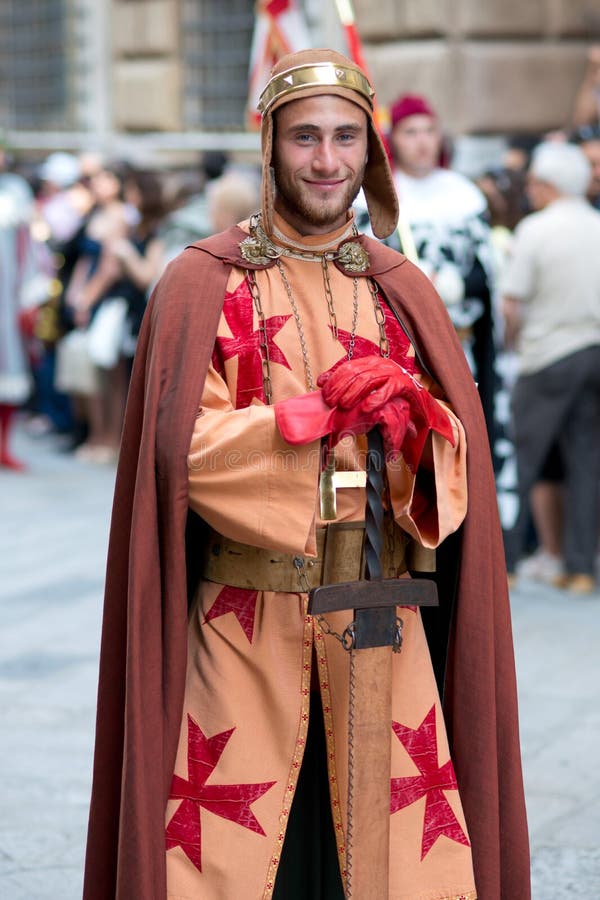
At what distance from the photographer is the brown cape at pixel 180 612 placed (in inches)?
116

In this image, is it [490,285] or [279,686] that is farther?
[490,285]

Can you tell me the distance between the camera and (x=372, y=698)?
282 cm

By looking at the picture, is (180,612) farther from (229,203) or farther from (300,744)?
(229,203)

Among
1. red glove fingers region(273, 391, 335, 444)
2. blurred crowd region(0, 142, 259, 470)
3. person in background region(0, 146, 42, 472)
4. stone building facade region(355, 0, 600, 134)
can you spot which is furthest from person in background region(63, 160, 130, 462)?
red glove fingers region(273, 391, 335, 444)

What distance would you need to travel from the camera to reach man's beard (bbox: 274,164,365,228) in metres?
Answer: 3.04

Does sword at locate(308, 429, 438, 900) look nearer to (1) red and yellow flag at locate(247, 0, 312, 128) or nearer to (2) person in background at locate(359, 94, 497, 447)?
Result: (2) person in background at locate(359, 94, 497, 447)

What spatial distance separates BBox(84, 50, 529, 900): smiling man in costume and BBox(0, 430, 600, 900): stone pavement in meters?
1.01

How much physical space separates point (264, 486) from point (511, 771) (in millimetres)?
849

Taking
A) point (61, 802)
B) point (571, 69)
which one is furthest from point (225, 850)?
point (571, 69)

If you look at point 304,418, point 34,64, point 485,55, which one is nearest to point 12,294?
point 485,55

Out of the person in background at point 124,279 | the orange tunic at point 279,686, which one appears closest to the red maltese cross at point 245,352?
the orange tunic at point 279,686

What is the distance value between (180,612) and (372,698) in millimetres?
413

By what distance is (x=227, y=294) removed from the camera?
3.06m

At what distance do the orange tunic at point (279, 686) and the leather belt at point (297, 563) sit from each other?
1.0 inches
